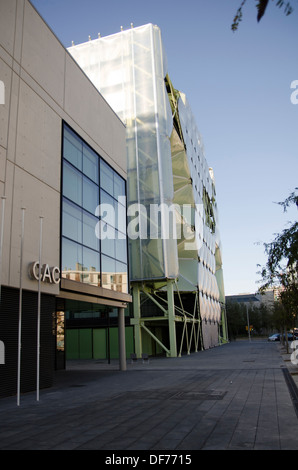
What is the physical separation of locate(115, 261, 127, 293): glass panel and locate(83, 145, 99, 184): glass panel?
191 inches

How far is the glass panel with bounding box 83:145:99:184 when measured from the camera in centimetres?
1836

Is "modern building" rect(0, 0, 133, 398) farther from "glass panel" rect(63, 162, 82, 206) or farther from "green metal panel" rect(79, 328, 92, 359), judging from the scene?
"green metal panel" rect(79, 328, 92, 359)

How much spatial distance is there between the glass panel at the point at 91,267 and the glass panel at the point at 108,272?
0.58 m

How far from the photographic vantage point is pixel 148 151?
105ft

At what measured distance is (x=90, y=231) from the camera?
18062mm

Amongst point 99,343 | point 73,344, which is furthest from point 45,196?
point 73,344

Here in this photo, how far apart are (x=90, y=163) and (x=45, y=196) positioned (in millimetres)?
5040

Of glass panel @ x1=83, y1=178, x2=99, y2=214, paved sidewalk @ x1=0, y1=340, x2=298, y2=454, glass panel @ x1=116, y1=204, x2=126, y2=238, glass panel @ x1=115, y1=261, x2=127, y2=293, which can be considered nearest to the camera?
paved sidewalk @ x1=0, y1=340, x2=298, y2=454

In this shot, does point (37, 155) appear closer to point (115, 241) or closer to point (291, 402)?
point (115, 241)

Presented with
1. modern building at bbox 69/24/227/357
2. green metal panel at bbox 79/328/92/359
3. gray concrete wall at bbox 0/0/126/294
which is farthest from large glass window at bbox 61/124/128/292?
green metal panel at bbox 79/328/92/359

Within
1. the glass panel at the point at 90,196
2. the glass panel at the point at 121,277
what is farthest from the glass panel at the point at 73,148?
the glass panel at the point at 121,277

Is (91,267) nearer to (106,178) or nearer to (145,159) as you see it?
(106,178)
